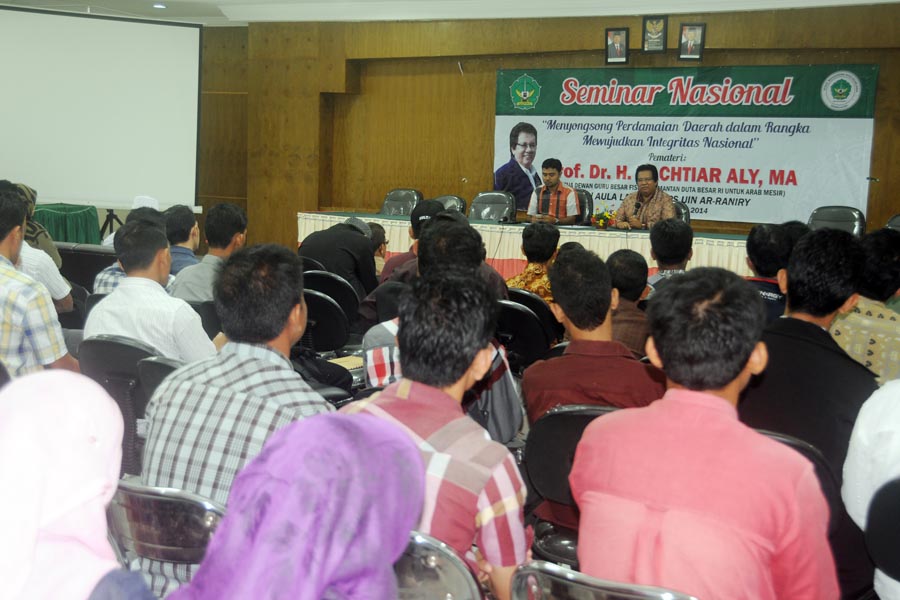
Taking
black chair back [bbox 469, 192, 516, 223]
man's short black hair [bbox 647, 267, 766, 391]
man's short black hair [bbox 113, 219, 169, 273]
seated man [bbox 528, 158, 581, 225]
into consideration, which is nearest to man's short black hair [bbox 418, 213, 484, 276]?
man's short black hair [bbox 113, 219, 169, 273]

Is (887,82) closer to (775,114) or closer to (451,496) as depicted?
(775,114)

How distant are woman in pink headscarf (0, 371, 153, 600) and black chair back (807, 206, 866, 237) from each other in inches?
286

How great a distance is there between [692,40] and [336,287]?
19.4ft

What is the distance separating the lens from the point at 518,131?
33.2 feet

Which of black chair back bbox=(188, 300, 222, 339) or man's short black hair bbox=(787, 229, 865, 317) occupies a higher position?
man's short black hair bbox=(787, 229, 865, 317)

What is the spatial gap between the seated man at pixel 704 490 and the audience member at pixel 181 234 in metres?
3.30

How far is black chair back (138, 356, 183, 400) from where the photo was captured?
8.21 feet

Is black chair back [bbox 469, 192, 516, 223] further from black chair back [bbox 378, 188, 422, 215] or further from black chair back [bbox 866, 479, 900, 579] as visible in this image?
black chair back [bbox 866, 479, 900, 579]

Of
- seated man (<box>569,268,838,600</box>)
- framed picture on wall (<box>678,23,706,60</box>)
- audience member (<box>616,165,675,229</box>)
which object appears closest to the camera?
seated man (<box>569,268,838,600</box>)

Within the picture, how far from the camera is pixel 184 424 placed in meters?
1.86

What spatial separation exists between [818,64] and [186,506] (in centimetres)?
868

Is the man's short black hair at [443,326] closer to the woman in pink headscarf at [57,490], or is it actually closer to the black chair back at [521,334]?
the woman in pink headscarf at [57,490]

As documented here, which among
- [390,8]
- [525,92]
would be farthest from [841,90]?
[390,8]

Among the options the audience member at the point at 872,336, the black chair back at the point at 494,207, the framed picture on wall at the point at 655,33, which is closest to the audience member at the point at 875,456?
the audience member at the point at 872,336
